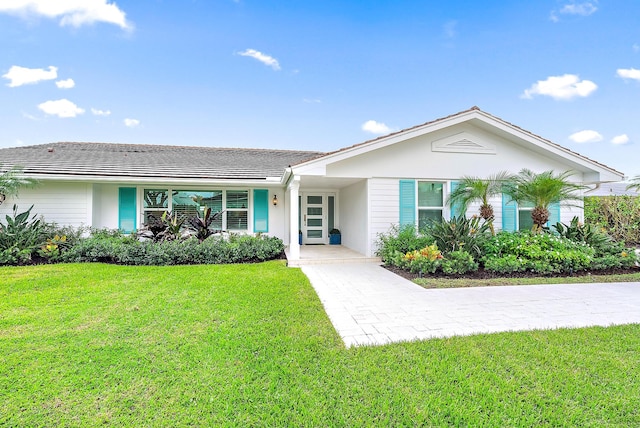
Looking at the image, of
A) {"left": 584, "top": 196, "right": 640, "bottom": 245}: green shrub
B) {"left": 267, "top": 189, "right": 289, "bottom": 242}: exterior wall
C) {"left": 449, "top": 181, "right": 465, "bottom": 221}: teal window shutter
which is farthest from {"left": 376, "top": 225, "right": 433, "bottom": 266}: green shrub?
{"left": 584, "top": 196, "right": 640, "bottom": 245}: green shrub

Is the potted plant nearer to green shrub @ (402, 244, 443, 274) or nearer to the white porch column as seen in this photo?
the white porch column

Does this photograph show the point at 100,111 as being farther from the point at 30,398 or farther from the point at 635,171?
the point at 635,171

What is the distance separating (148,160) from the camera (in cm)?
1271

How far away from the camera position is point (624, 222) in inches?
555

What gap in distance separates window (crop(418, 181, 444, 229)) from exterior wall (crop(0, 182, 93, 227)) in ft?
37.6

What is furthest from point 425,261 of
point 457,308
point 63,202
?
point 63,202

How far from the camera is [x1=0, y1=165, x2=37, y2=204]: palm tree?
9.07 meters

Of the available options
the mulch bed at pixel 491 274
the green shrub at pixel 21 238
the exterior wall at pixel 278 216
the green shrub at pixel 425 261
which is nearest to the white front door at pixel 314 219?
the exterior wall at pixel 278 216

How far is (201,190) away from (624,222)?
19197 millimetres

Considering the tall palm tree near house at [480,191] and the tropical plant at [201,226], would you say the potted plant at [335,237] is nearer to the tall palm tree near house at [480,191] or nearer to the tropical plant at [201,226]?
the tall palm tree near house at [480,191]

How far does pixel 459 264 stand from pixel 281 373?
6024 mm

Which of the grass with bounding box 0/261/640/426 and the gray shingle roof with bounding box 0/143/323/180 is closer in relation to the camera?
the grass with bounding box 0/261/640/426

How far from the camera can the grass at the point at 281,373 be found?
7.70 feet

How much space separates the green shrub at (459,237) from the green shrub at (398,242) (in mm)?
428
